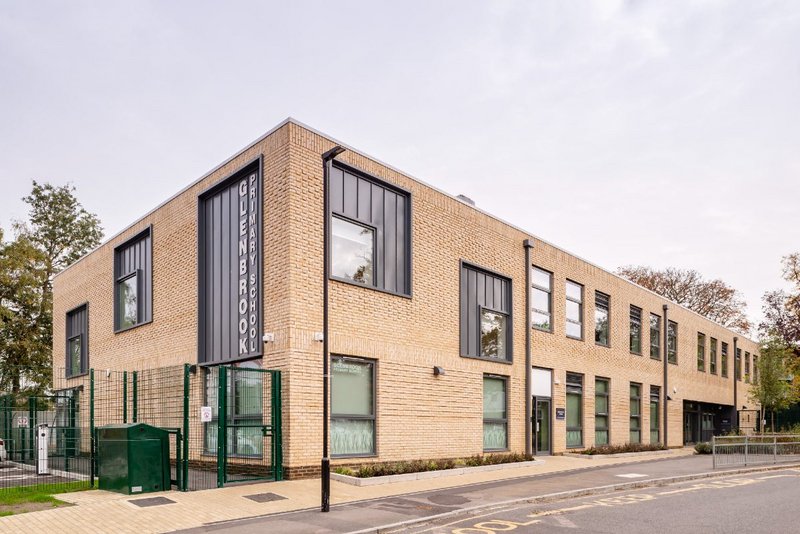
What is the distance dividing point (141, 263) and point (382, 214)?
8.91 meters

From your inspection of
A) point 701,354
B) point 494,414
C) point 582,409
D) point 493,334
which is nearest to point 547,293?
point 493,334

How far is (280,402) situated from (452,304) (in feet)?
22.8

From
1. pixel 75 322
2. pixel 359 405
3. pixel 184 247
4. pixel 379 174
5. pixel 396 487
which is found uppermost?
pixel 379 174

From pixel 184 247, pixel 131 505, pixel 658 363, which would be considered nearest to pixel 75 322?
pixel 184 247

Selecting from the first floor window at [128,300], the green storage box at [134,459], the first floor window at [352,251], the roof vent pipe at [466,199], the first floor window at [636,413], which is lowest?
the first floor window at [636,413]

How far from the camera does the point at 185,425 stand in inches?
556

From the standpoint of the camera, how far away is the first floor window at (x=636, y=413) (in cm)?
3194

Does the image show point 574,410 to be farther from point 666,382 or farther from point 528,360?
point 666,382

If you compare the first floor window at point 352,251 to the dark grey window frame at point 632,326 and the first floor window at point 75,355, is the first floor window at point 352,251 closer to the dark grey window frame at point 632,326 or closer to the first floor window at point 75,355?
the first floor window at point 75,355

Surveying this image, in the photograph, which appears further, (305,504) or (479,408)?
(479,408)

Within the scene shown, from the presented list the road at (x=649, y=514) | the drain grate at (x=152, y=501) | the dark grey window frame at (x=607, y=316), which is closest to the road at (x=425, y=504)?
the road at (x=649, y=514)

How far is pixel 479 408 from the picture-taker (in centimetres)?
2145

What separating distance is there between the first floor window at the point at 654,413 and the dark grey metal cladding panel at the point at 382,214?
1922 cm

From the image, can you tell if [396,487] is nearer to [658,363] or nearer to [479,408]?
[479,408]
